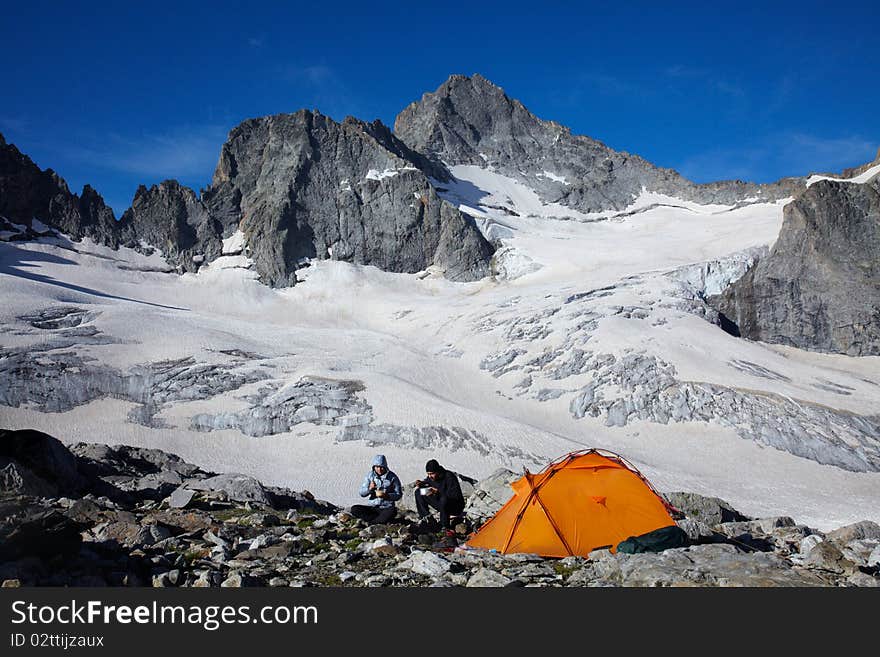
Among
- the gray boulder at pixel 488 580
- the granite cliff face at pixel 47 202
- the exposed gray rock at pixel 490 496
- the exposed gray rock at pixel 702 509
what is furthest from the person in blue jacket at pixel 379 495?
the granite cliff face at pixel 47 202

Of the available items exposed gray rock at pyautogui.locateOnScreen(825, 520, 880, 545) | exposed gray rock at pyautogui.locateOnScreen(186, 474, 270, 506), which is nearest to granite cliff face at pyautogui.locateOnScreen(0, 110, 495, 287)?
exposed gray rock at pyautogui.locateOnScreen(186, 474, 270, 506)

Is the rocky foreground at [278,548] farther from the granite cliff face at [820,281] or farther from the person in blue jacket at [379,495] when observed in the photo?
the granite cliff face at [820,281]

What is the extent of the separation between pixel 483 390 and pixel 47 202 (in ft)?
412

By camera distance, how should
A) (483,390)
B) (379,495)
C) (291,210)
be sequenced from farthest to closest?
(291,210), (483,390), (379,495)

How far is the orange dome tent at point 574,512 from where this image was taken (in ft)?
39.0

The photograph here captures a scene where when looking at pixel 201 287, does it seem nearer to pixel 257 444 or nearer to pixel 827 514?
pixel 257 444

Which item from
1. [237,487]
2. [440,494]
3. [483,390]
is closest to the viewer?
[440,494]

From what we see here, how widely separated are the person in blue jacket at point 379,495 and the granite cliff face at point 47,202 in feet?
470

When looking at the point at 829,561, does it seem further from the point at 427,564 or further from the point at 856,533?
the point at 427,564

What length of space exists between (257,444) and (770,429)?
129 ft

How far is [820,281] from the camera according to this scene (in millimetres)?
88625

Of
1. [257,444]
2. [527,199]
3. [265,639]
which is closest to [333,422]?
[257,444]

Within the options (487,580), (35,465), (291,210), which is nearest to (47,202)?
(291,210)

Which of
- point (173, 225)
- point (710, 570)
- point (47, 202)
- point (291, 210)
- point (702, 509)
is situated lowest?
point (702, 509)
